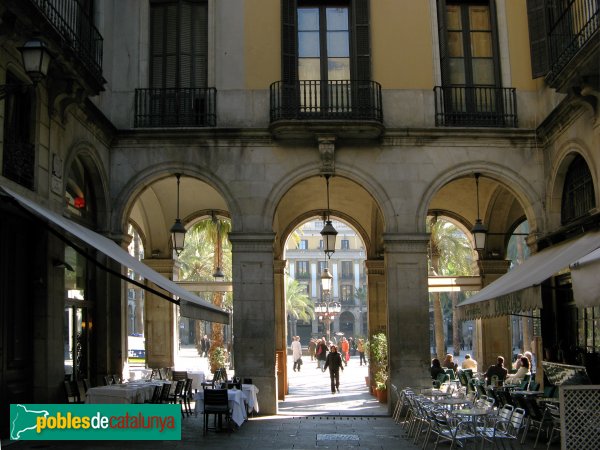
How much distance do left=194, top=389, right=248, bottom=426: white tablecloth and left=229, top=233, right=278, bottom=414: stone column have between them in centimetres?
152

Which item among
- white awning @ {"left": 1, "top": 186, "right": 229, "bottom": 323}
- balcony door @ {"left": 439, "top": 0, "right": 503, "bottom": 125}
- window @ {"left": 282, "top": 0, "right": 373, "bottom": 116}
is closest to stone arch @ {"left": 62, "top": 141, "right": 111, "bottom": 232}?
white awning @ {"left": 1, "top": 186, "right": 229, "bottom": 323}

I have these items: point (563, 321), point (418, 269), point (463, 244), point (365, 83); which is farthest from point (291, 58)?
point (463, 244)

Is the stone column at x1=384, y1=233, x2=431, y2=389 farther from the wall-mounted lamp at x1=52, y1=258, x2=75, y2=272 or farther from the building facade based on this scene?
the wall-mounted lamp at x1=52, y1=258, x2=75, y2=272

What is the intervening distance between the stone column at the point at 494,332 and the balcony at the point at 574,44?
676cm

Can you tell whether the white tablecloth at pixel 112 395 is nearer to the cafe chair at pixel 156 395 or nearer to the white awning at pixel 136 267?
the cafe chair at pixel 156 395

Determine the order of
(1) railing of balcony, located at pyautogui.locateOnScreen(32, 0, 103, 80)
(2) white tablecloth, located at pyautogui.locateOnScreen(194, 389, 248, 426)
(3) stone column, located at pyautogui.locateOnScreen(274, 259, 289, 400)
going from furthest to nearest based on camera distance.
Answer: (3) stone column, located at pyautogui.locateOnScreen(274, 259, 289, 400)
(2) white tablecloth, located at pyautogui.locateOnScreen(194, 389, 248, 426)
(1) railing of balcony, located at pyautogui.locateOnScreen(32, 0, 103, 80)

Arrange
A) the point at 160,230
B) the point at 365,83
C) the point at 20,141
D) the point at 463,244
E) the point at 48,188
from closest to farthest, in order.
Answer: the point at 20,141 → the point at 48,188 → the point at 365,83 → the point at 160,230 → the point at 463,244

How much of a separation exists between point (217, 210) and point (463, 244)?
20517 millimetres

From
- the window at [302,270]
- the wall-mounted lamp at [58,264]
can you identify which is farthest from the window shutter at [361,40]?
the window at [302,270]

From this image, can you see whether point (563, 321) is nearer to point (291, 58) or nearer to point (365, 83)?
point (365, 83)

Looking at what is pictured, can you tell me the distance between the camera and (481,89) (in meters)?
15.8

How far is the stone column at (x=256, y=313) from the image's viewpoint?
14.8 meters

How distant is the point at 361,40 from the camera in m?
15.7

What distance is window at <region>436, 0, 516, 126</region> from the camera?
15633 mm
